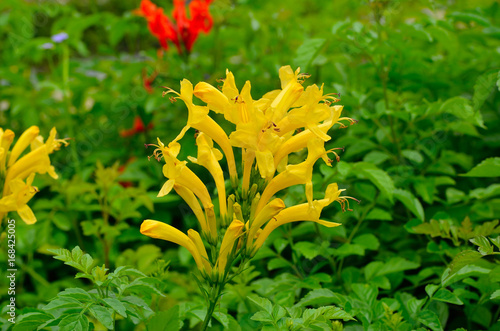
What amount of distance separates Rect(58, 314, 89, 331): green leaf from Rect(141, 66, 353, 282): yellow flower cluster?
0.88ft

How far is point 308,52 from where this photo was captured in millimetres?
1893

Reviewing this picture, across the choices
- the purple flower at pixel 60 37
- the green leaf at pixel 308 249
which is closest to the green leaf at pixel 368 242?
the green leaf at pixel 308 249

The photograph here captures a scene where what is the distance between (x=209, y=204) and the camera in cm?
126

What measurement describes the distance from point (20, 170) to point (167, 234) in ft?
2.70

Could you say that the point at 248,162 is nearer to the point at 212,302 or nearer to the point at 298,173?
the point at 298,173

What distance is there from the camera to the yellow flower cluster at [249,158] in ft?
3.71

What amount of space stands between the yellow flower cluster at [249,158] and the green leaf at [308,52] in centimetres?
60

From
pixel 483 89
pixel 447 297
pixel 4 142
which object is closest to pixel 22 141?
pixel 4 142

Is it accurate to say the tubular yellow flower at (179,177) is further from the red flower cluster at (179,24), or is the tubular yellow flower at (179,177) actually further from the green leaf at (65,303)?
the red flower cluster at (179,24)

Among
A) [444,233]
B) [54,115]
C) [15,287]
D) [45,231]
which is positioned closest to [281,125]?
[444,233]

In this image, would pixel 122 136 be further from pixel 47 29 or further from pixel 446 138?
pixel 47 29

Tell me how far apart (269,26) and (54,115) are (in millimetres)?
1768

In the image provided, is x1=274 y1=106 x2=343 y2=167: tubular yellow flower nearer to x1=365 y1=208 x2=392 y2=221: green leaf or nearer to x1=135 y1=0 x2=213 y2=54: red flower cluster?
x1=365 y1=208 x2=392 y2=221: green leaf

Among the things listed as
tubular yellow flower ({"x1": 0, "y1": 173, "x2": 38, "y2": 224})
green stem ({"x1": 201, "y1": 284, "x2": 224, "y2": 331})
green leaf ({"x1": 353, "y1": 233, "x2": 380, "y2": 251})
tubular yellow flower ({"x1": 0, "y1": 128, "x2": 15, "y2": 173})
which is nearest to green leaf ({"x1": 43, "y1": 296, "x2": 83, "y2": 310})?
green stem ({"x1": 201, "y1": 284, "x2": 224, "y2": 331})
